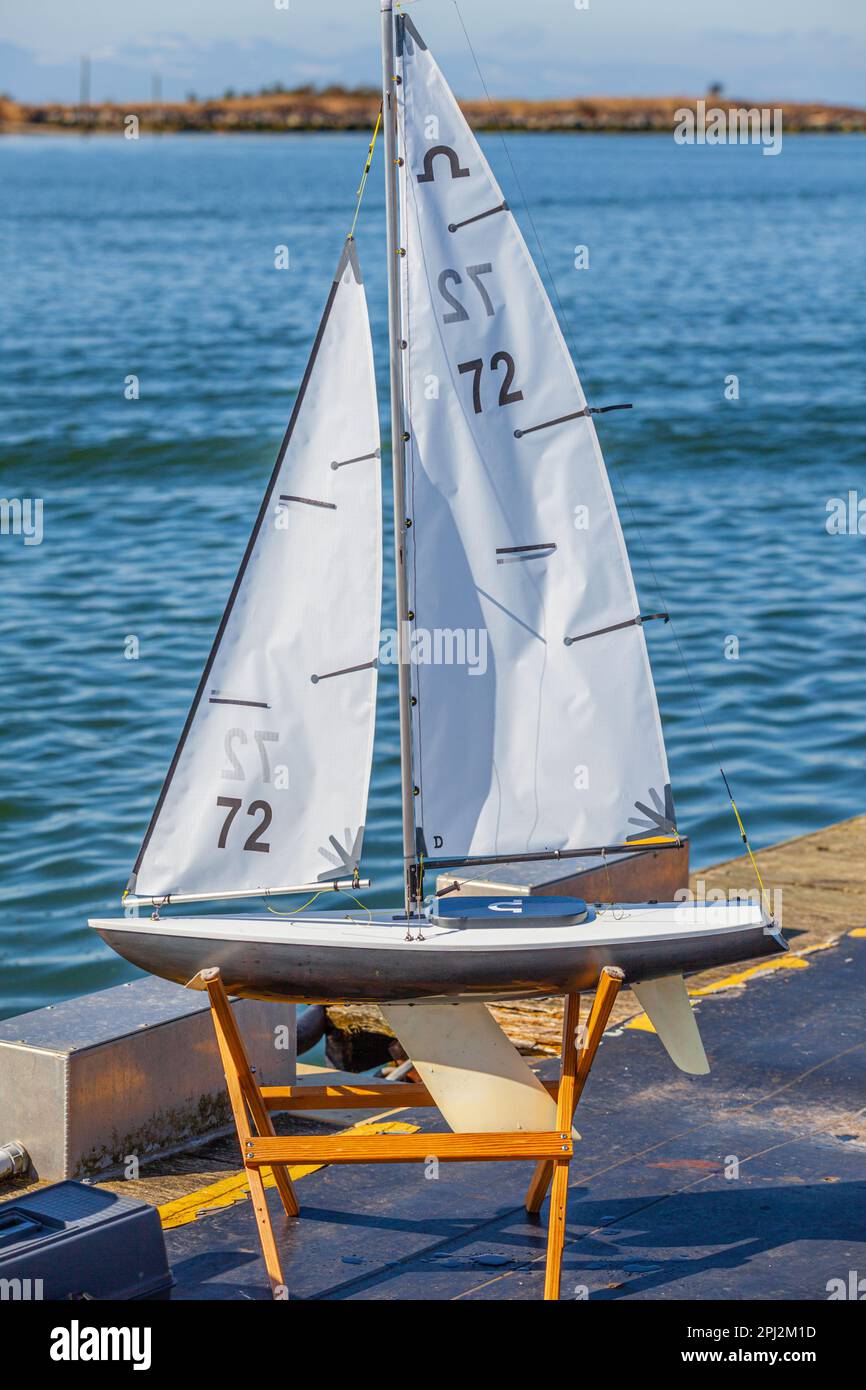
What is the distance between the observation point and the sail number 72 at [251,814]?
24.2ft

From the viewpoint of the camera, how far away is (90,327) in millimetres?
50562

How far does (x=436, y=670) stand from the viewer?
7.53 m

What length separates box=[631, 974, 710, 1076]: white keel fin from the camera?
7.60 meters

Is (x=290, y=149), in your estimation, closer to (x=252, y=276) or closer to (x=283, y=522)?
(x=252, y=276)

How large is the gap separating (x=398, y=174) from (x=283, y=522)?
1.45 m

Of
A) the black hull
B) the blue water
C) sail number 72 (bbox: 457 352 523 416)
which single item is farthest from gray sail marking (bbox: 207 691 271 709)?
the blue water

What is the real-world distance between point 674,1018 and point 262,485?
89.7ft

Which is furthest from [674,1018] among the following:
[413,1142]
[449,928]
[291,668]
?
[291,668]

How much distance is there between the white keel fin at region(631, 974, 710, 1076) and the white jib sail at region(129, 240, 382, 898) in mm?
1363

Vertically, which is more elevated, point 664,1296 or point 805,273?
point 805,273

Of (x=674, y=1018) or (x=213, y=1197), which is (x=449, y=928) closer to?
(x=674, y=1018)

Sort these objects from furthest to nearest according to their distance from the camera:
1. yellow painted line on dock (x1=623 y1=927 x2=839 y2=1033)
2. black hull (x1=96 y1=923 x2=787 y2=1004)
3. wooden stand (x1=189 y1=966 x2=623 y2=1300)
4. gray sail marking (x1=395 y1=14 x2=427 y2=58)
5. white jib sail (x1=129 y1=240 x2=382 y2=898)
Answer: yellow painted line on dock (x1=623 y1=927 x2=839 y2=1033), white jib sail (x1=129 y1=240 x2=382 y2=898), gray sail marking (x1=395 y1=14 x2=427 y2=58), black hull (x1=96 y1=923 x2=787 y2=1004), wooden stand (x1=189 y1=966 x2=623 y2=1300)

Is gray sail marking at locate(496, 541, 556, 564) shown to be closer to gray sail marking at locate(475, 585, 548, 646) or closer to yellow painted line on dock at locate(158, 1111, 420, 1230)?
gray sail marking at locate(475, 585, 548, 646)
